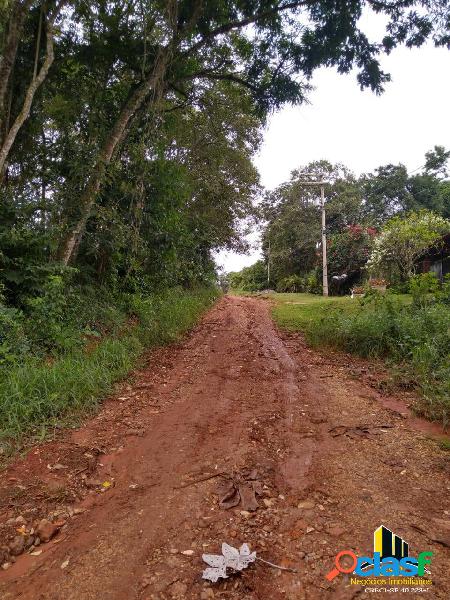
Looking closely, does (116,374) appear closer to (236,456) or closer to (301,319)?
(236,456)

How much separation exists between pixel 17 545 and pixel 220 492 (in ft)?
4.35

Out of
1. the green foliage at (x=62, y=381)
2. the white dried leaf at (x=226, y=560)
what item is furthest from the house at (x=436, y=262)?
the white dried leaf at (x=226, y=560)

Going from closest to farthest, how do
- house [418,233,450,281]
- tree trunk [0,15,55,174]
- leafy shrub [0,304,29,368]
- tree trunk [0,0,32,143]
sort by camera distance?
leafy shrub [0,304,29,368]
tree trunk [0,15,55,174]
tree trunk [0,0,32,143]
house [418,233,450,281]

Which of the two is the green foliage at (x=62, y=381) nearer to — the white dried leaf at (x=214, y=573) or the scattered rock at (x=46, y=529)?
the scattered rock at (x=46, y=529)

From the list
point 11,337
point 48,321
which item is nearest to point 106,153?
point 48,321

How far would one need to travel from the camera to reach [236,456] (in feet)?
10.8

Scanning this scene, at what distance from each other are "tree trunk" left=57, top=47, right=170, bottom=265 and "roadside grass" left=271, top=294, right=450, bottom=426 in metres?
4.91

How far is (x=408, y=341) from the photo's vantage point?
613 cm

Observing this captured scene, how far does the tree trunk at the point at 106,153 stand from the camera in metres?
6.65

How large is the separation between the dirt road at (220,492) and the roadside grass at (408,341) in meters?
0.56

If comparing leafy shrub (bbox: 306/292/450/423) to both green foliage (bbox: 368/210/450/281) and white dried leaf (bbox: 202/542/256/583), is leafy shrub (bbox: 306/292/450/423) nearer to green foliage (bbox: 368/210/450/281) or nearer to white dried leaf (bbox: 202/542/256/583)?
white dried leaf (bbox: 202/542/256/583)

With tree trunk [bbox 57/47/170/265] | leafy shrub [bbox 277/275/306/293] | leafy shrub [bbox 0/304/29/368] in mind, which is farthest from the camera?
leafy shrub [bbox 277/275/306/293]

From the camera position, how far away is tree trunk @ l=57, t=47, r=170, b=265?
6.65m

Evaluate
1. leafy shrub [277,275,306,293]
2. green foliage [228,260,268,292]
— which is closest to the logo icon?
leafy shrub [277,275,306,293]
